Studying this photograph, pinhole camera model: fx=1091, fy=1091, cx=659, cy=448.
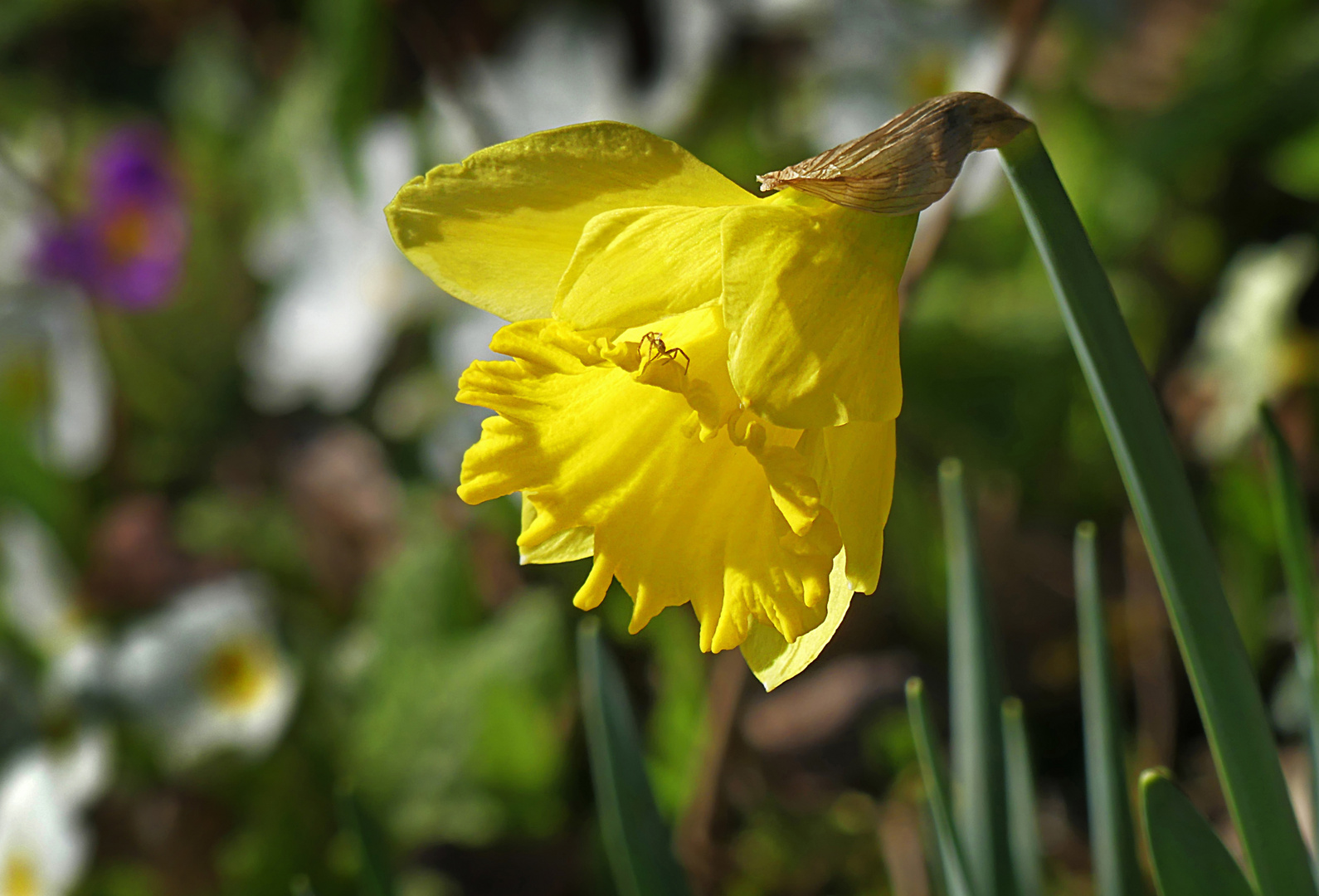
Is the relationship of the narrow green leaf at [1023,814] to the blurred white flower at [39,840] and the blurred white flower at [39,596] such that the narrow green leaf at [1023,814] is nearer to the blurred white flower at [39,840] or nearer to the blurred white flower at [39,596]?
the blurred white flower at [39,840]

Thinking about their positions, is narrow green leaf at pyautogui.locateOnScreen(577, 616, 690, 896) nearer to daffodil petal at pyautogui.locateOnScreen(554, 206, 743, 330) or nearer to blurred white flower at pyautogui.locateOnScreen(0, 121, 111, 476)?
daffodil petal at pyautogui.locateOnScreen(554, 206, 743, 330)

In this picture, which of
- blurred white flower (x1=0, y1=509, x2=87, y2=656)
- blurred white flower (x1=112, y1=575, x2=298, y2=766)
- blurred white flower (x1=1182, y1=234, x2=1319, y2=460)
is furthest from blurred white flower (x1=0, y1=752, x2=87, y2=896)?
blurred white flower (x1=1182, y1=234, x2=1319, y2=460)

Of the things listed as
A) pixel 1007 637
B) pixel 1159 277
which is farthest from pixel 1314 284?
pixel 1007 637

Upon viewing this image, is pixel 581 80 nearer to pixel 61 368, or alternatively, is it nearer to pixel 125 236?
pixel 125 236

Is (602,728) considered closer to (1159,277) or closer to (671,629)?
(671,629)

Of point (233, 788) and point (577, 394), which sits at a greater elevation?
point (577, 394)

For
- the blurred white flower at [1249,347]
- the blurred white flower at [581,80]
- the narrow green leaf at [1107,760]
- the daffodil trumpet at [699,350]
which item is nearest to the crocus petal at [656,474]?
the daffodil trumpet at [699,350]
